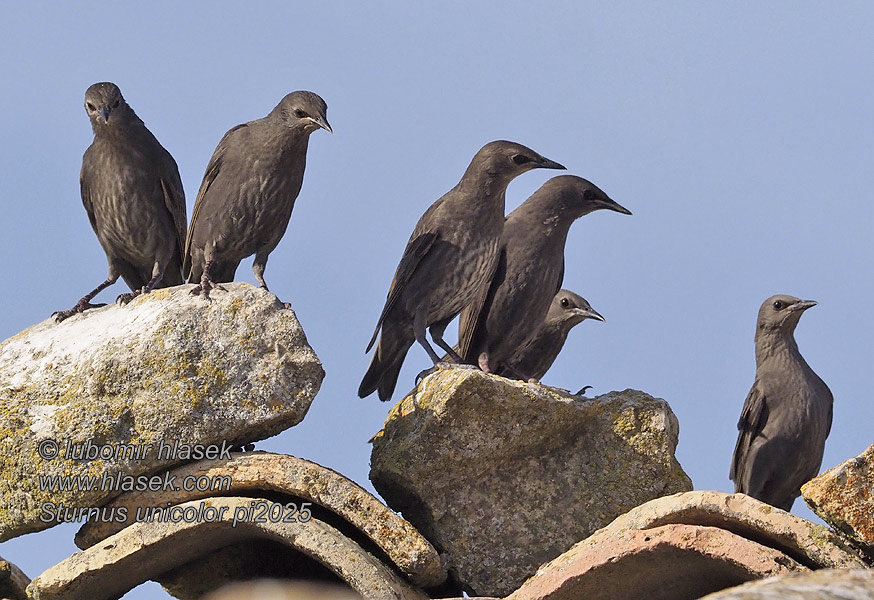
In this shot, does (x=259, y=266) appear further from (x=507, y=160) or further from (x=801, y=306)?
(x=801, y=306)

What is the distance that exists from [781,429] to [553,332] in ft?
5.98

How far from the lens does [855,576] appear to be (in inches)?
111

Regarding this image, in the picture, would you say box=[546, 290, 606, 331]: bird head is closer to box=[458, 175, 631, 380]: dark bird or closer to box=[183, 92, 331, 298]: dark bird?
box=[458, 175, 631, 380]: dark bird

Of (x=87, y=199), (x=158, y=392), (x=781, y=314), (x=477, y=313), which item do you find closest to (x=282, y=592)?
(x=158, y=392)

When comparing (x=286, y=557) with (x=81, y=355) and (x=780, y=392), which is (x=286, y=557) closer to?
(x=81, y=355)

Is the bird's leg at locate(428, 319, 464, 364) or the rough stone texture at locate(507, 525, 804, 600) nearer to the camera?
the rough stone texture at locate(507, 525, 804, 600)

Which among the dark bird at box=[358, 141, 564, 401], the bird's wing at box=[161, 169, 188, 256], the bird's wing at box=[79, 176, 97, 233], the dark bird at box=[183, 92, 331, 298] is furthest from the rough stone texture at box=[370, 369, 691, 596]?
the bird's wing at box=[79, 176, 97, 233]

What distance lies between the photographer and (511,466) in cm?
562

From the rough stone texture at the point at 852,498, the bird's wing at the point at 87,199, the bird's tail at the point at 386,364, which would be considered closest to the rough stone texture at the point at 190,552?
the rough stone texture at the point at 852,498

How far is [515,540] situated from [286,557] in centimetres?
100

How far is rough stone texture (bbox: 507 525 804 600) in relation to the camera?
4383mm

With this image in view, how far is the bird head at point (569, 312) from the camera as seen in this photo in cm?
945

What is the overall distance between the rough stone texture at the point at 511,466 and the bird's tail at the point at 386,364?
198 centimetres

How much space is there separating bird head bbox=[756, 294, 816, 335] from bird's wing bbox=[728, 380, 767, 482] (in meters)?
0.48
